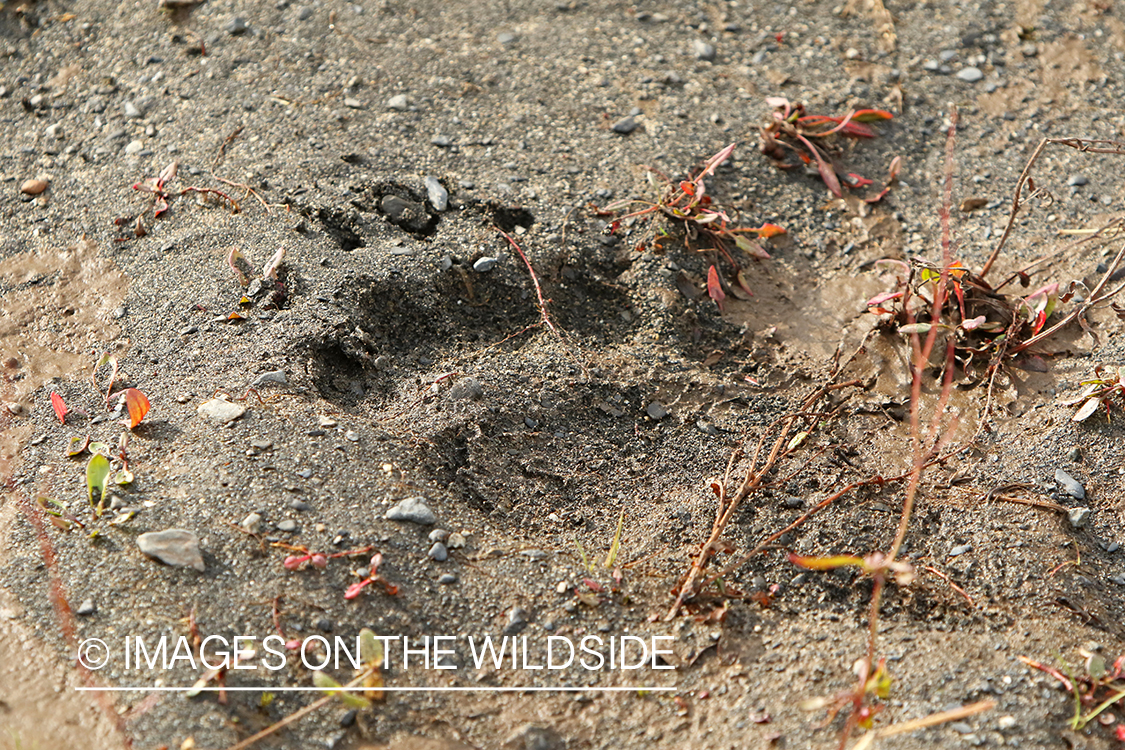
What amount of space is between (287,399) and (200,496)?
1.34ft

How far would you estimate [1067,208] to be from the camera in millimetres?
3676

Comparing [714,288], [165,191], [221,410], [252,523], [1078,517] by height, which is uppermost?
[165,191]

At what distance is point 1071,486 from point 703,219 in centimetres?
160

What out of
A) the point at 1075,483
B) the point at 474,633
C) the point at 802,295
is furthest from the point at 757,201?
the point at 474,633

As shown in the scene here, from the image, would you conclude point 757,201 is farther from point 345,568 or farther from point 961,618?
point 345,568

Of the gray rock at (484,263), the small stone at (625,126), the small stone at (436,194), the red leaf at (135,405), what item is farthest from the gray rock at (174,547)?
the small stone at (625,126)

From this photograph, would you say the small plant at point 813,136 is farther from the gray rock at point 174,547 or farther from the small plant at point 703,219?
the gray rock at point 174,547

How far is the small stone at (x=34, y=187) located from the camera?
3736 mm

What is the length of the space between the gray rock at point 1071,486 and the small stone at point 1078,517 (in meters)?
0.06

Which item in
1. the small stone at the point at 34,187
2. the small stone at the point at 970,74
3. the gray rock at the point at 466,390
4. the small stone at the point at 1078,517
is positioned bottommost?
the small stone at the point at 1078,517

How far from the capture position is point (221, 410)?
2.67 metres

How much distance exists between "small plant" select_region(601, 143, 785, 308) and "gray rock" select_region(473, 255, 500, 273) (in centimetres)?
53

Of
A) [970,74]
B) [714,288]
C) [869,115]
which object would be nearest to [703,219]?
[714,288]

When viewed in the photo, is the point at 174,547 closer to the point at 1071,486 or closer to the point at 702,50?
the point at 1071,486
